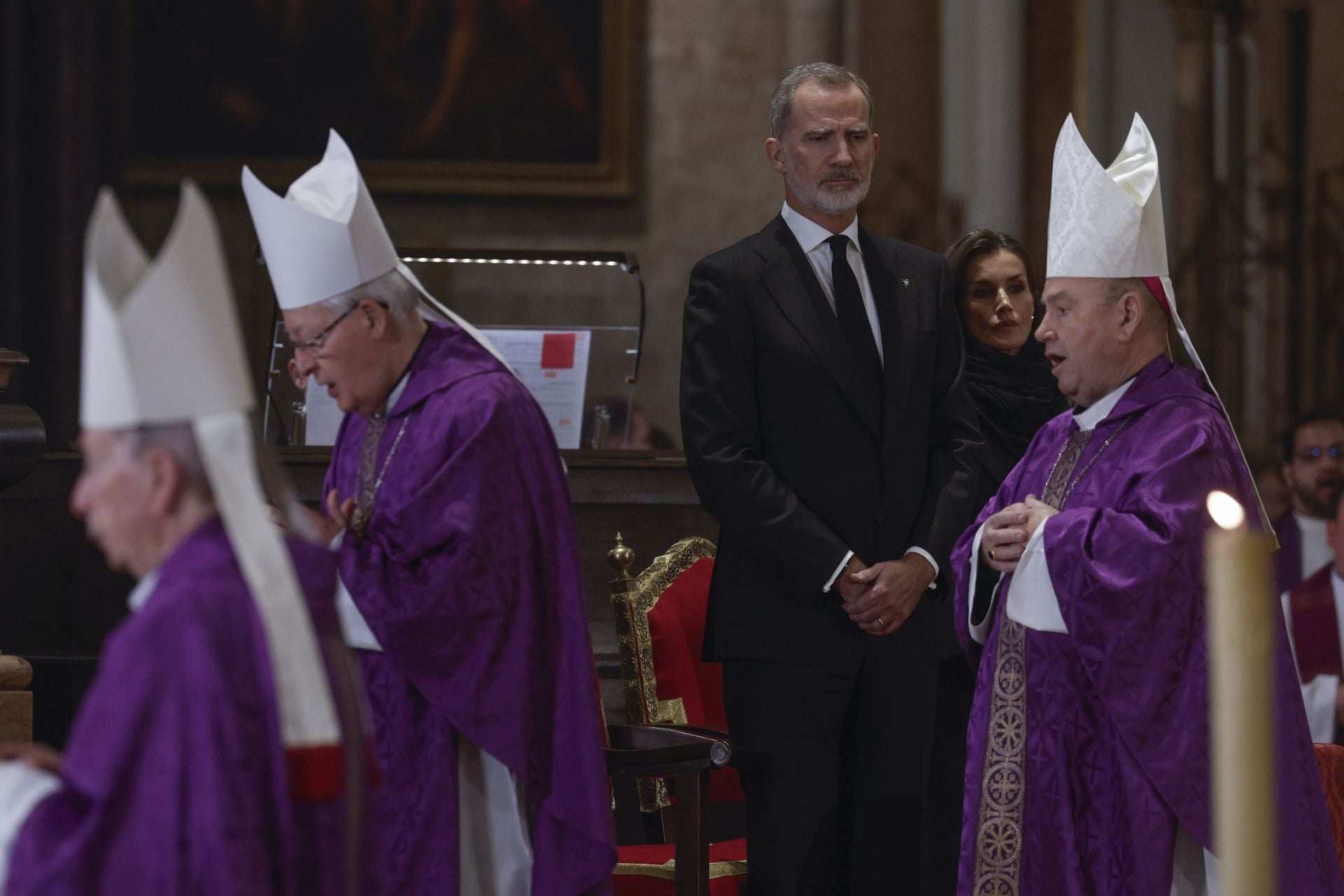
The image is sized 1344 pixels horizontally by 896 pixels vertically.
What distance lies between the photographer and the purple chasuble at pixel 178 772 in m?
1.64

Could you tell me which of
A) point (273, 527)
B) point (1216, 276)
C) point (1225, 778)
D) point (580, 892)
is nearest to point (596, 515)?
point (580, 892)

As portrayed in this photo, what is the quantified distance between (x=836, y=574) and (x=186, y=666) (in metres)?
1.82

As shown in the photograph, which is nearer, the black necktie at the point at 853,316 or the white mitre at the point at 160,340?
the white mitre at the point at 160,340

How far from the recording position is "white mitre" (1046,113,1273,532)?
3.05m

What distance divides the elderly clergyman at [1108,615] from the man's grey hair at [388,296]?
1.15 metres

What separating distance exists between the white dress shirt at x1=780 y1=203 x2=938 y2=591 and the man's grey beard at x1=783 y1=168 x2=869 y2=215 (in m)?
0.05

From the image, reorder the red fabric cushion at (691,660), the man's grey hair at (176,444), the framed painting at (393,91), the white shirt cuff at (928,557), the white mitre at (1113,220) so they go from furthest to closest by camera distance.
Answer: the framed painting at (393,91), the red fabric cushion at (691,660), the white shirt cuff at (928,557), the white mitre at (1113,220), the man's grey hair at (176,444)

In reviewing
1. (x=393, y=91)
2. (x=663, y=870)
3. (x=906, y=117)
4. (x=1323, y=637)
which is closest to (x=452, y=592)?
(x=663, y=870)

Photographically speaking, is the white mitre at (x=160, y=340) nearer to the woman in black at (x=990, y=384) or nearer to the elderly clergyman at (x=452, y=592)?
the elderly clergyman at (x=452, y=592)

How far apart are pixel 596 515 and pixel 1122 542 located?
2347 mm

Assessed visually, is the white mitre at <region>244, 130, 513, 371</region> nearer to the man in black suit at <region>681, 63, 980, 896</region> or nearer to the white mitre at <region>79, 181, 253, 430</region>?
the man in black suit at <region>681, 63, 980, 896</region>

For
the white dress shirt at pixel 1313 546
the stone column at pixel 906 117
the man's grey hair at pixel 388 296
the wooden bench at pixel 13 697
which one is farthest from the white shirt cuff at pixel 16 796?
the stone column at pixel 906 117

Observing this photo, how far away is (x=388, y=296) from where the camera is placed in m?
3.03

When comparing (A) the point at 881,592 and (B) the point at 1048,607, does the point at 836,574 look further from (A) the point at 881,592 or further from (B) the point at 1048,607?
(B) the point at 1048,607
